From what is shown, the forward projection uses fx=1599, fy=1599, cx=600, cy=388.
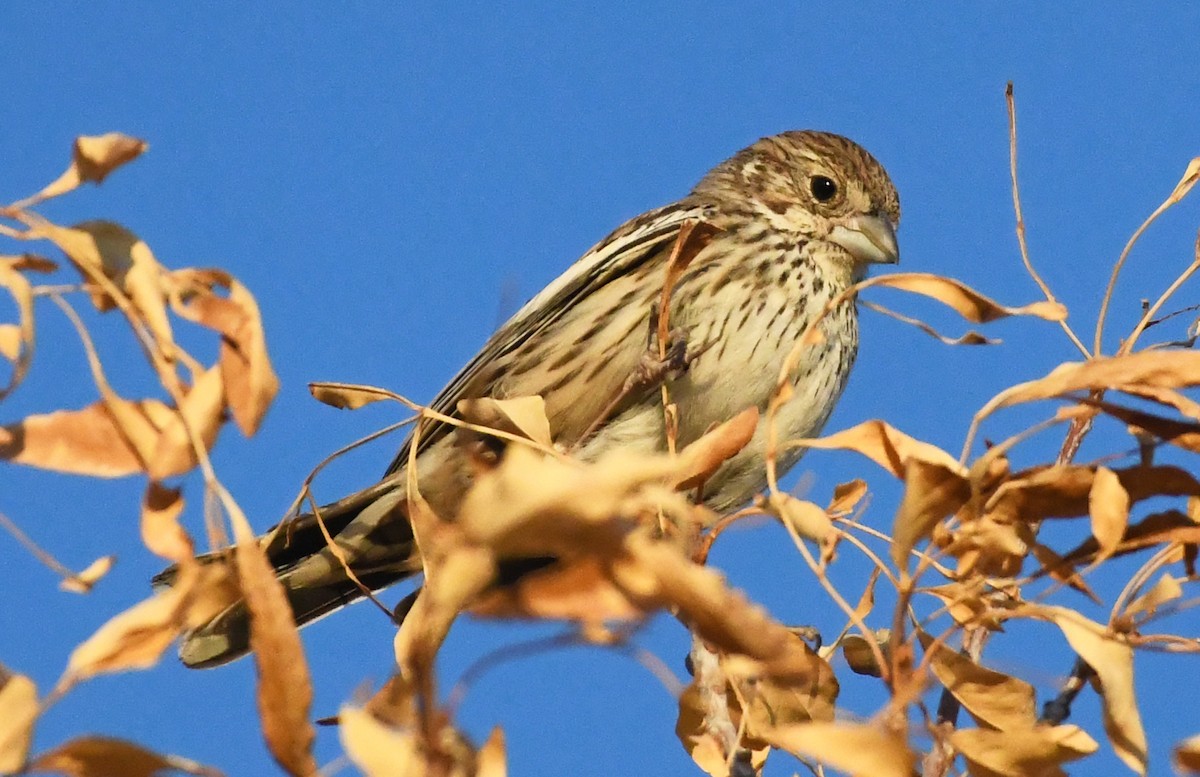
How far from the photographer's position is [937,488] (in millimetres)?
1637

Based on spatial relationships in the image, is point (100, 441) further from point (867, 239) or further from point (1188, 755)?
point (867, 239)

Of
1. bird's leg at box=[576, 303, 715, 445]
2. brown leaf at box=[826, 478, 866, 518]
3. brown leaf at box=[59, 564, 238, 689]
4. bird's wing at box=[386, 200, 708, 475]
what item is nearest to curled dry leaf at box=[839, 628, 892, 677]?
brown leaf at box=[826, 478, 866, 518]

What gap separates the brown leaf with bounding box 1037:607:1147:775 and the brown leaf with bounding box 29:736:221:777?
2.81 feet

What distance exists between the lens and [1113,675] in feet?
5.25

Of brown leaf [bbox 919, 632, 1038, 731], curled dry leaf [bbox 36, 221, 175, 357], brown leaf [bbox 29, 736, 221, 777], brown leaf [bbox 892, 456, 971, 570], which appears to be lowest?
brown leaf [bbox 29, 736, 221, 777]

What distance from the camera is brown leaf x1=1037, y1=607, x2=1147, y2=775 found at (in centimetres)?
157

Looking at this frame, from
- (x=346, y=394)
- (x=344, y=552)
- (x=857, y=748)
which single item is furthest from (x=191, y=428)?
(x=344, y=552)

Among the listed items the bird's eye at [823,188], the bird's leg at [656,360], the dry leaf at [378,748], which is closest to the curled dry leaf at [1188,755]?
the dry leaf at [378,748]

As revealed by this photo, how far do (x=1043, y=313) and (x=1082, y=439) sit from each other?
0.79m

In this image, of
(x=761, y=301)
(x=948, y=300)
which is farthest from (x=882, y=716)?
(x=761, y=301)

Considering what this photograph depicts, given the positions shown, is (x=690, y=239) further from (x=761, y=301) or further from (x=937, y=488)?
(x=761, y=301)

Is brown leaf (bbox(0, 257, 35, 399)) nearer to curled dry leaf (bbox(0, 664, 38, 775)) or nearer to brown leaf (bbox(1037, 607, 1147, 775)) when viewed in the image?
curled dry leaf (bbox(0, 664, 38, 775))

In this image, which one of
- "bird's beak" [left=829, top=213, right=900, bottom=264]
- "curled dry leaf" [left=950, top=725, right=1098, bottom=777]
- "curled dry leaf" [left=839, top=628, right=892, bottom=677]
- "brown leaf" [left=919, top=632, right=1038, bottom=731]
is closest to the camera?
"curled dry leaf" [left=950, top=725, right=1098, bottom=777]

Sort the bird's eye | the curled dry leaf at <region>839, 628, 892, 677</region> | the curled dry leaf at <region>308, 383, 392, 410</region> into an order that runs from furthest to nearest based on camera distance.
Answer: the bird's eye
the curled dry leaf at <region>839, 628, 892, 677</region>
the curled dry leaf at <region>308, 383, 392, 410</region>
